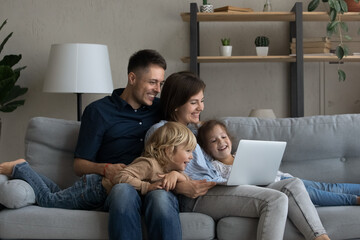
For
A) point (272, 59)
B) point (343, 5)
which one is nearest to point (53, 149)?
point (272, 59)

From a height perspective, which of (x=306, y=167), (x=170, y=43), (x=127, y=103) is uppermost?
(x=170, y=43)

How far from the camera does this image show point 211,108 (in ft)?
14.9

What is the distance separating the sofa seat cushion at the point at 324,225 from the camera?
2.28 m

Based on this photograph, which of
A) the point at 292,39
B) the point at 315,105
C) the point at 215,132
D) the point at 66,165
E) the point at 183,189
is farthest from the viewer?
the point at 315,105

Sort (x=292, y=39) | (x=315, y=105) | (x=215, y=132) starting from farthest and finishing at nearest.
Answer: (x=315, y=105) < (x=292, y=39) < (x=215, y=132)

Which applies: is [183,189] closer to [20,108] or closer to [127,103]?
[127,103]

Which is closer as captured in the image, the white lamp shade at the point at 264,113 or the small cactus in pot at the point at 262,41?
the white lamp shade at the point at 264,113

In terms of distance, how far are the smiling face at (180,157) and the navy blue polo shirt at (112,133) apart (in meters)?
0.33

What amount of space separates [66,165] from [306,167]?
122 centimetres

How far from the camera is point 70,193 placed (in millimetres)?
2477

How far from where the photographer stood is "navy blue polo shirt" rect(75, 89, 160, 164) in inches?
106

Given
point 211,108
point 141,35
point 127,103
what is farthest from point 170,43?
point 127,103

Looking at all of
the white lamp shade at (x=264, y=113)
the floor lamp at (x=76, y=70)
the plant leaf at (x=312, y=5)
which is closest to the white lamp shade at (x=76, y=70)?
the floor lamp at (x=76, y=70)

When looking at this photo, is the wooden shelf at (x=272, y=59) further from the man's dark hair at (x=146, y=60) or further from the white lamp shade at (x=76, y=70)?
the man's dark hair at (x=146, y=60)
